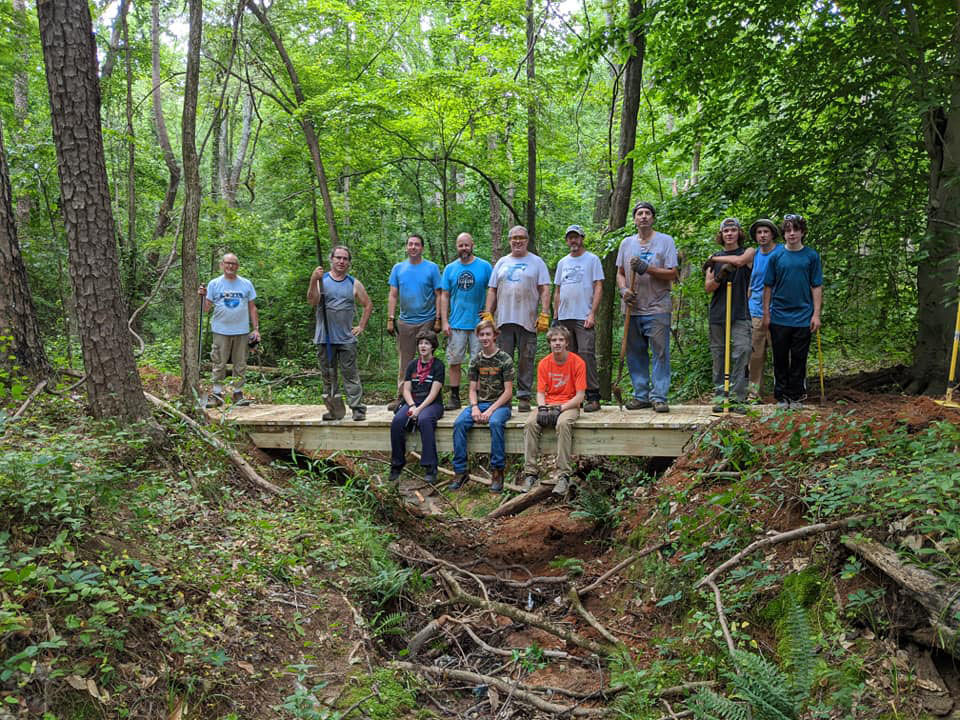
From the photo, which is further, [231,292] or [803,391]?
[231,292]

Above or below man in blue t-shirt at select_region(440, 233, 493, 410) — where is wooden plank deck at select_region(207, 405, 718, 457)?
below

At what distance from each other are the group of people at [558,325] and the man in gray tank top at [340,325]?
0.01 metres

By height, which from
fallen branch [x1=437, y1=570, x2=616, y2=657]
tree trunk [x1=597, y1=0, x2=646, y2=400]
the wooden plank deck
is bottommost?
fallen branch [x1=437, y1=570, x2=616, y2=657]

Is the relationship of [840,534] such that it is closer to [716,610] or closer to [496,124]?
[716,610]

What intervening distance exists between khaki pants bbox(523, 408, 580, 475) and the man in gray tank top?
Answer: 7.20ft

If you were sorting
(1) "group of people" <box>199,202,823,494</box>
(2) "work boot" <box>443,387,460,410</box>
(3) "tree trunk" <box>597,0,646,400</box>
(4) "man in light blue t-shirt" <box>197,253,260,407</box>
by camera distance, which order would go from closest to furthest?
(1) "group of people" <box>199,202,823,494</box>
(2) "work boot" <box>443,387,460,410</box>
(4) "man in light blue t-shirt" <box>197,253,260,407</box>
(3) "tree trunk" <box>597,0,646,400</box>

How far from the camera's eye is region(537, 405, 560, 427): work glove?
6.88 metres

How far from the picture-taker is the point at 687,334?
44.7 ft

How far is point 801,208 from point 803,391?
2740 mm

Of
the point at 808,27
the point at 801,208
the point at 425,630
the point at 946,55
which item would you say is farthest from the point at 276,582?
the point at 808,27

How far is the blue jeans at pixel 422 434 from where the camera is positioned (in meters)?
7.23

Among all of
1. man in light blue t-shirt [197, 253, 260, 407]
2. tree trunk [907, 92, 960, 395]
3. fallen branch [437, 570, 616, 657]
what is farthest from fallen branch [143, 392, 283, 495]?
tree trunk [907, 92, 960, 395]

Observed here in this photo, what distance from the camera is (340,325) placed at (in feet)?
25.4

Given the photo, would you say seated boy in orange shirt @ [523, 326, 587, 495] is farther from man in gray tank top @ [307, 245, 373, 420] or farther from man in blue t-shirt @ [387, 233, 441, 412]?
man in gray tank top @ [307, 245, 373, 420]
